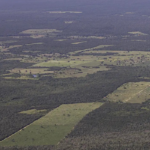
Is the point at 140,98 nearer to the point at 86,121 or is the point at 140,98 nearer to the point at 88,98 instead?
the point at 88,98

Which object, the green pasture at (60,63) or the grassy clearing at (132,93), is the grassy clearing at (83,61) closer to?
the green pasture at (60,63)

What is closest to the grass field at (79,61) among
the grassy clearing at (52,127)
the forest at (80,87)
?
the forest at (80,87)

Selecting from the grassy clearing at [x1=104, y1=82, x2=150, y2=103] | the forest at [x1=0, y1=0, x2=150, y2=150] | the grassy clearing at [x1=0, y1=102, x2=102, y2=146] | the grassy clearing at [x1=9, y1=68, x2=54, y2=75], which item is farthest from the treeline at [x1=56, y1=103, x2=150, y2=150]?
the grassy clearing at [x1=9, y1=68, x2=54, y2=75]

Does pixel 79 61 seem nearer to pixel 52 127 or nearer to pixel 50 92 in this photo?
pixel 50 92

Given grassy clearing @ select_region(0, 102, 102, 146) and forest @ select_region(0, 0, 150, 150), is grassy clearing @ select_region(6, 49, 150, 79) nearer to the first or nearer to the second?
forest @ select_region(0, 0, 150, 150)

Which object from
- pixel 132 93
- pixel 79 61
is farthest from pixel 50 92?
pixel 79 61

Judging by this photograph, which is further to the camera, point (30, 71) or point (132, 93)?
point (30, 71)

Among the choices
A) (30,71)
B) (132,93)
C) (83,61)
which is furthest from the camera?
(83,61)
